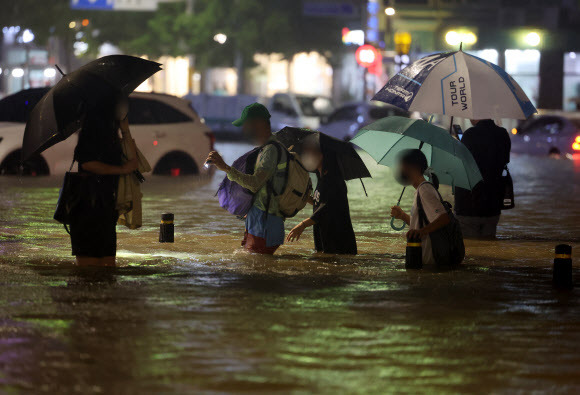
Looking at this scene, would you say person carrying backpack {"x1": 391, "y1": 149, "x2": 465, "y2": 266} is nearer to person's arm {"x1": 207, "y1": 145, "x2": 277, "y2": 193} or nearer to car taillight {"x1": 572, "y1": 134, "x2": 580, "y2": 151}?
person's arm {"x1": 207, "y1": 145, "x2": 277, "y2": 193}

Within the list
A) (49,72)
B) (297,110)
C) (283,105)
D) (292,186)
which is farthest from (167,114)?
(49,72)

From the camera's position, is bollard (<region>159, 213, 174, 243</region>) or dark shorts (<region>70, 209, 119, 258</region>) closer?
dark shorts (<region>70, 209, 119, 258</region>)

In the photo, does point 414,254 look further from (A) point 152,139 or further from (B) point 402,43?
(B) point 402,43

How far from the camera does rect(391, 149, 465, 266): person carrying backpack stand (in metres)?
9.91

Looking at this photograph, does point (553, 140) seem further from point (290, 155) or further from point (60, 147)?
point (290, 155)

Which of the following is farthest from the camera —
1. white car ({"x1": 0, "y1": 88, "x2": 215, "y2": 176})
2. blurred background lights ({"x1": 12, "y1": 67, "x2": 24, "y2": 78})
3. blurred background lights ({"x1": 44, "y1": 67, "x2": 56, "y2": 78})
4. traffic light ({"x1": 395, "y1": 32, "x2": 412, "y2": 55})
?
blurred background lights ({"x1": 12, "y1": 67, "x2": 24, "y2": 78})

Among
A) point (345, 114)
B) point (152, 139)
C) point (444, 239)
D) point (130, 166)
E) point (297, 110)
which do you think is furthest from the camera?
point (297, 110)

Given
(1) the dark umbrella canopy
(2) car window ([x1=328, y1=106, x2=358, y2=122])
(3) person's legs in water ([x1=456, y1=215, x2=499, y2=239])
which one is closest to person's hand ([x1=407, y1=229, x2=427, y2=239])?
(1) the dark umbrella canopy

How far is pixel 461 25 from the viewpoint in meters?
59.9

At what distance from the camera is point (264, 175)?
998 cm

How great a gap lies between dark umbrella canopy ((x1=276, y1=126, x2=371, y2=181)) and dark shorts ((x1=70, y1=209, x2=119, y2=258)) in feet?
6.56

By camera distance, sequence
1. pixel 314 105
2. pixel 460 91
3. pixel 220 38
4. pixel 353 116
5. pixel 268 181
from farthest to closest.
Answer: pixel 220 38 < pixel 314 105 < pixel 353 116 < pixel 460 91 < pixel 268 181

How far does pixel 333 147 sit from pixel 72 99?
2482 mm

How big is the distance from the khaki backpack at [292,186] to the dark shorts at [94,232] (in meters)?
1.64
